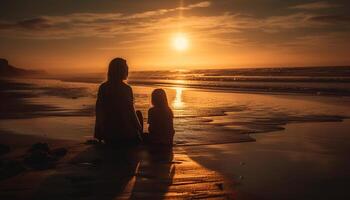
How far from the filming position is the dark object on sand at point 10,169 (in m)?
5.91

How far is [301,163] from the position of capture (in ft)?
22.3

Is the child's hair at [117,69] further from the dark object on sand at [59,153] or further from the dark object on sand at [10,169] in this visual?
the dark object on sand at [10,169]

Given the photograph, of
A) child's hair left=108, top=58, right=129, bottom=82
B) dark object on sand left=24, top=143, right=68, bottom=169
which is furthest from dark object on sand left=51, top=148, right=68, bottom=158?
child's hair left=108, top=58, right=129, bottom=82

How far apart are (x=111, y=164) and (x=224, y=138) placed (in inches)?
135

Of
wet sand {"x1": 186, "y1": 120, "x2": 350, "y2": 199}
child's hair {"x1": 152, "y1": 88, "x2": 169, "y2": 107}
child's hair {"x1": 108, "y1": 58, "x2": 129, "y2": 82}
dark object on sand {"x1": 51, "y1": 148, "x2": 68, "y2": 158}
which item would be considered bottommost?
dark object on sand {"x1": 51, "y1": 148, "x2": 68, "y2": 158}

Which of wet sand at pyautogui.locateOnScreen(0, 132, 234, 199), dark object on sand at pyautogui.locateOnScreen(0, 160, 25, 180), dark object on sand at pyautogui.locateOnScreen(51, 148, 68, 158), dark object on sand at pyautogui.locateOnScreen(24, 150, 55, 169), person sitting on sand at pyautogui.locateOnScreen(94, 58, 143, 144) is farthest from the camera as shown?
person sitting on sand at pyautogui.locateOnScreen(94, 58, 143, 144)

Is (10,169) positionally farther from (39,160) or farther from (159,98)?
(159,98)

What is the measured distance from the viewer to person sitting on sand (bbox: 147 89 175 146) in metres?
8.17

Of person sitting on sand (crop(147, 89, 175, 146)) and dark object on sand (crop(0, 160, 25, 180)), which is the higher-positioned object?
person sitting on sand (crop(147, 89, 175, 146))

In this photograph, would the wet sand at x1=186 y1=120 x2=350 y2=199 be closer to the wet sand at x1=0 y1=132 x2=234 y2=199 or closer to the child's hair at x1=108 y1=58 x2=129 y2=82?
the wet sand at x1=0 y1=132 x2=234 y2=199

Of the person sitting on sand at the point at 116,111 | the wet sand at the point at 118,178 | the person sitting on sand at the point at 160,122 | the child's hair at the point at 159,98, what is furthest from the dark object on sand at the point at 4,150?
the child's hair at the point at 159,98

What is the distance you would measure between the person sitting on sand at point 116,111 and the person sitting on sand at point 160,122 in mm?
298

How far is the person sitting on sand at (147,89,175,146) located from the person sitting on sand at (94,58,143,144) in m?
0.30

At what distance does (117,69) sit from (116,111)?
0.83 m
